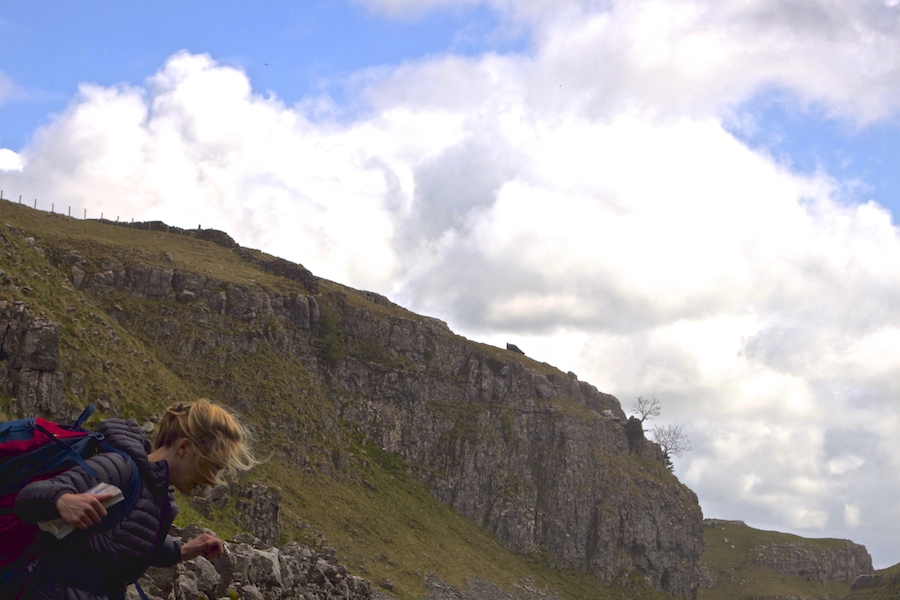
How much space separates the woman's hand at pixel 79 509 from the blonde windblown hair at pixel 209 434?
92 centimetres

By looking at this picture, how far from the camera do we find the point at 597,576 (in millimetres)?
108875

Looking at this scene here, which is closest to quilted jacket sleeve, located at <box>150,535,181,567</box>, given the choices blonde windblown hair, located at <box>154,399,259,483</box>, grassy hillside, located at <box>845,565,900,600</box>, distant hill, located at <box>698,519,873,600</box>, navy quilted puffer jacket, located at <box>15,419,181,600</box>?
navy quilted puffer jacket, located at <box>15,419,181,600</box>

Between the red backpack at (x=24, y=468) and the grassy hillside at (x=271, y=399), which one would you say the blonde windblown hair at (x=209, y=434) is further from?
the grassy hillside at (x=271, y=399)

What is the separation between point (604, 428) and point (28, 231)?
75.3m

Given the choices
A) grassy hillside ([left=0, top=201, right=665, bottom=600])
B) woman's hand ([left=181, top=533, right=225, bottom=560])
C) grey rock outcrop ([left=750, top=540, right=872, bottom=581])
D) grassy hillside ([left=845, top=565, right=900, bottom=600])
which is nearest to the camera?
woman's hand ([left=181, top=533, right=225, bottom=560])

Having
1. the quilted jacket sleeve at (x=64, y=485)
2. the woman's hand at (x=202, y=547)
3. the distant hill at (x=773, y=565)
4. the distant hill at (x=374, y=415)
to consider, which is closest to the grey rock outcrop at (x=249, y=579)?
the woman's hand at (x=202, y=547)

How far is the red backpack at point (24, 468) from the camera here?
5984 mm

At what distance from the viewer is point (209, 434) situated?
6.55m

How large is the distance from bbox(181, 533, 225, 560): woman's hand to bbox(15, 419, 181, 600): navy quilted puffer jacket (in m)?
0.64

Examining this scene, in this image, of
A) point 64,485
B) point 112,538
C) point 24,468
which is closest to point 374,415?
point 112,538

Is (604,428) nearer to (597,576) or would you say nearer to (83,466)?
(597,576)

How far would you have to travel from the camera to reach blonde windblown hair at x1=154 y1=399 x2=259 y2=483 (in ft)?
21.5

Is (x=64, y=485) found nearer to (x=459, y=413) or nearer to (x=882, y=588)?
(x=459, y=413)

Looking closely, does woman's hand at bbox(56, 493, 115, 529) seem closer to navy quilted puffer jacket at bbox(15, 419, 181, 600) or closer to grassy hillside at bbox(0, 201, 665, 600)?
navy quilted puffer jacket at bbox(15, 419, 181, 600)
